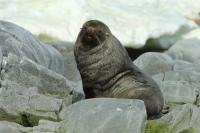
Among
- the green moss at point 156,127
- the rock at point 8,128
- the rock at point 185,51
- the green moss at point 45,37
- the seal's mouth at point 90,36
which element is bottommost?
the rock at point 185,51

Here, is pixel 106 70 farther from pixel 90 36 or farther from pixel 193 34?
pixel 193 34

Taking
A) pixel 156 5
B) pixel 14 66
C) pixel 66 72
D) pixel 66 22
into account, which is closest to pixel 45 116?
pixel 14 66

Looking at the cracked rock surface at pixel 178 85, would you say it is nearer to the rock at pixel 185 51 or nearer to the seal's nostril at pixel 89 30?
the rock at pixel 185 51

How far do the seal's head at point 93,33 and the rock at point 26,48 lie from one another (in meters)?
1.07

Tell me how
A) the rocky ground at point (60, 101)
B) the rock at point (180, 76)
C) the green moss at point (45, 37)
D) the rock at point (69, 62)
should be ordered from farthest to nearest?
the green moss at point (45, 37) < the rock at point (69, 62) < the rock at point (180, 76) < the rocky ground at point (60, 101)

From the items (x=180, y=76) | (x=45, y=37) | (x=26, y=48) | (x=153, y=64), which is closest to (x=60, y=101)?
(x=26, y=48)

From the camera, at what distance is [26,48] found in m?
9.24

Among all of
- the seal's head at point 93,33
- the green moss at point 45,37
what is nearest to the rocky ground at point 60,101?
the seal's head at point 93,33

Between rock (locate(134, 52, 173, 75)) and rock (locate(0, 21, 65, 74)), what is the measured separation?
1.97 meters

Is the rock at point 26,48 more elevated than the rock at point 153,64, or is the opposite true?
the rock at point 26,48

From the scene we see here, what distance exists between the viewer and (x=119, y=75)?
8.08 metres

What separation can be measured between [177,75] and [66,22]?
15.6 feet

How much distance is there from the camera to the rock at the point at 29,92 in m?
6.32

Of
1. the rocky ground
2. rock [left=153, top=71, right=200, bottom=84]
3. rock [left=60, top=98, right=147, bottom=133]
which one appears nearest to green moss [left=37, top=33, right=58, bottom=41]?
the rocky ground
